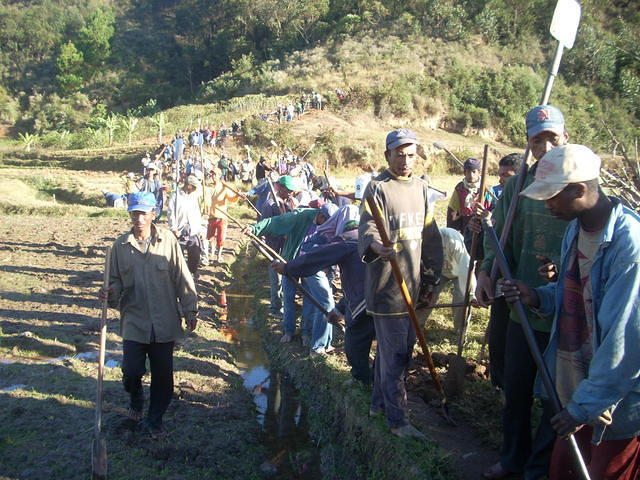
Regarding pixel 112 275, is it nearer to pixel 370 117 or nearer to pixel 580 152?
pixel 580 152

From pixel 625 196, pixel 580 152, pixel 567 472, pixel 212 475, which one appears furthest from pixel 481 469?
pixel 625 196

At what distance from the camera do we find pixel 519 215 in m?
3.42

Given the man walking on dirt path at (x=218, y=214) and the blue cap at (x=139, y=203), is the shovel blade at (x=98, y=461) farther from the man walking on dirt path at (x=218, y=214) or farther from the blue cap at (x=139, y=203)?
the man walking on dirt path at (x=218, y=214)

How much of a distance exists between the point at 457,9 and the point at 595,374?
4944 cm

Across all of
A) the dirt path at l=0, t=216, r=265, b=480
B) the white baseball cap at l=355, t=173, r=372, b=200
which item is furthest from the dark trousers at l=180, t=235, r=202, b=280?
the white baseball cap at l=355, t=173, r=372, b=200

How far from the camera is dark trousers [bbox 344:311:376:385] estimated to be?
4566 mm

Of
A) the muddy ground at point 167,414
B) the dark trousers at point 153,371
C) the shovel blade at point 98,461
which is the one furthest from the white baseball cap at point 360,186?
the shovel blade at point 98,461

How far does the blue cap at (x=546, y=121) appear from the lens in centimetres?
333

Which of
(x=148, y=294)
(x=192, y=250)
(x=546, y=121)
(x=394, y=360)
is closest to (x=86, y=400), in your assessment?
(x=148, y=294)

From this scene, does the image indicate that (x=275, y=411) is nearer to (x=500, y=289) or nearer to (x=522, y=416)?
(x=522, y=416)

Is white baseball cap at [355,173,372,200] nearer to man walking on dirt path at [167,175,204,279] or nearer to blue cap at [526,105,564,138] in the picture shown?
blue cap at [526,105,564,138]

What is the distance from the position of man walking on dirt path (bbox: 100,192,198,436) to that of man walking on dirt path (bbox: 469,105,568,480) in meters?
2.38

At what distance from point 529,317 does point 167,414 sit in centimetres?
329

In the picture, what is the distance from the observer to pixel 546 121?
3.33 meters
